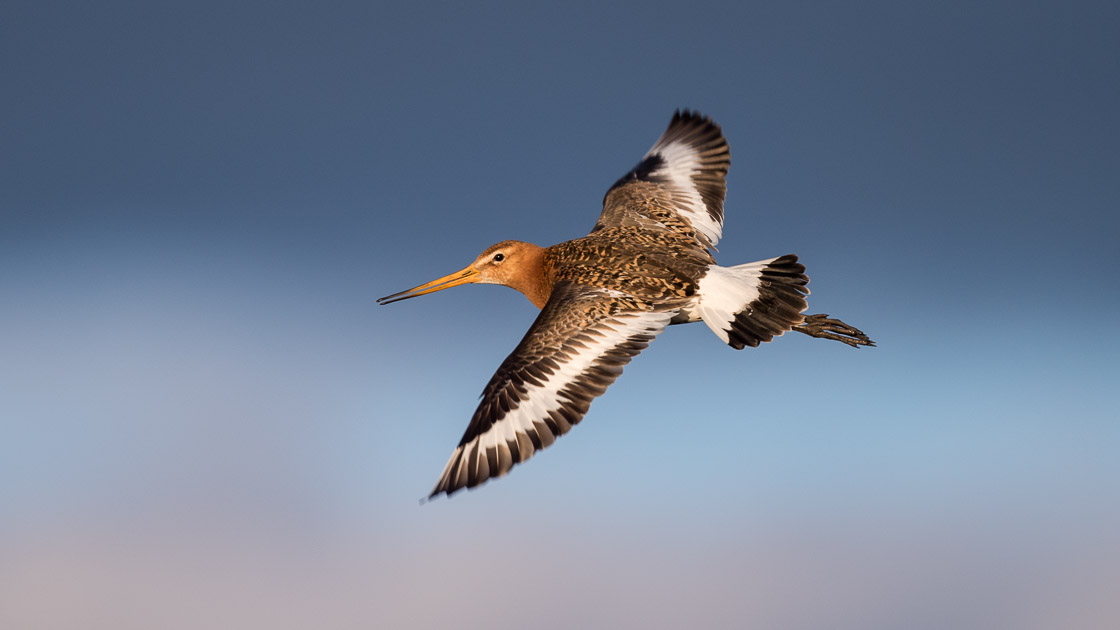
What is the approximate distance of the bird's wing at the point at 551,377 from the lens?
4246mm

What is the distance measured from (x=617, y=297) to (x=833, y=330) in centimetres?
161

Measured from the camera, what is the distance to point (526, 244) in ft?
20.0

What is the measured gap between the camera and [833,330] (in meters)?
5.66

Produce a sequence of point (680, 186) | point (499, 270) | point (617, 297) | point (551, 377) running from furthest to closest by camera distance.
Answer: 1. point (680, 186)
2. point (499, 270)
3. point (617, 297)
4. point (551, 377)

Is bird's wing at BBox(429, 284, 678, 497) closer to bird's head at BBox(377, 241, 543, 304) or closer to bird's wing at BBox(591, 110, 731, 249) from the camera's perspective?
bird's head at BBox(377, 241, 543, 304)

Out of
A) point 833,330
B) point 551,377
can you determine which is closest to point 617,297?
point 551,377

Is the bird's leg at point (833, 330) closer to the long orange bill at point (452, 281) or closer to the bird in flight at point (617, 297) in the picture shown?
the bird in flight at point (617, 297)

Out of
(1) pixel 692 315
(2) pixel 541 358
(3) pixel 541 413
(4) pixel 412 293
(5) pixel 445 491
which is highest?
(4) pixel 412 293

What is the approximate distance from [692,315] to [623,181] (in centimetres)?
229

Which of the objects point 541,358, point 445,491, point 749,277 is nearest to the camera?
point 445,491

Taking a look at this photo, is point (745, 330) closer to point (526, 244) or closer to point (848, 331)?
point (848, 331)

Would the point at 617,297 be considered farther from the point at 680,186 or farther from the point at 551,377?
the point at 680,186

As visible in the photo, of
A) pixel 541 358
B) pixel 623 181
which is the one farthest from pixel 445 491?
pixel 623 181

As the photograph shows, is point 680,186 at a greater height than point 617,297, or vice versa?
point 680,186
